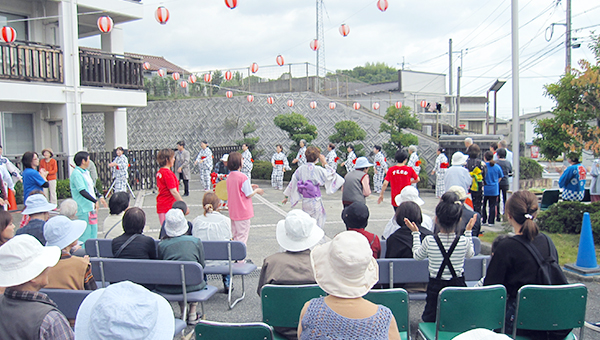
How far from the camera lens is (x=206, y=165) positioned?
1548 centimetres

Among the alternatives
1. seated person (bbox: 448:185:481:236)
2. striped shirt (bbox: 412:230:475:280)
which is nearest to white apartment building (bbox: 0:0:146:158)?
seated person (bbox: 448:185:481:236)

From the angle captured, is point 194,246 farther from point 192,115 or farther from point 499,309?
point 192,115

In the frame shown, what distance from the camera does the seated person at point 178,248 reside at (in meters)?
4.43

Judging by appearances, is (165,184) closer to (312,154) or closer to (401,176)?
(312,154)

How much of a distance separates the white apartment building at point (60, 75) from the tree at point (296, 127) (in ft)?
18.5

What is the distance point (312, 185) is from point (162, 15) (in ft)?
23.7

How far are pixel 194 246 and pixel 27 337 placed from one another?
7.30 ft

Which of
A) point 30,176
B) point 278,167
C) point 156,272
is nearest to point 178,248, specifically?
point 156,272

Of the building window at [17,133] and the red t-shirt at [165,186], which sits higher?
the building window at [17,133]

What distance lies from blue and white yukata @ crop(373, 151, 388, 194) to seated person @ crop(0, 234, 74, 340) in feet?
44.7

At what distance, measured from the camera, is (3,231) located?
4125 millimetres

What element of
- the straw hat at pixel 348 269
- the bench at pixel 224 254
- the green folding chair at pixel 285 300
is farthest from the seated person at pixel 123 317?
the bench at pixel 224 254

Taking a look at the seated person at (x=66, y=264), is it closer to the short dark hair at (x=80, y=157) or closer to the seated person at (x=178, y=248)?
the seated person at (x=178, y=248)

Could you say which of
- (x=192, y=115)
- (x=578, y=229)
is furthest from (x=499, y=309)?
(x=192, y=115)
